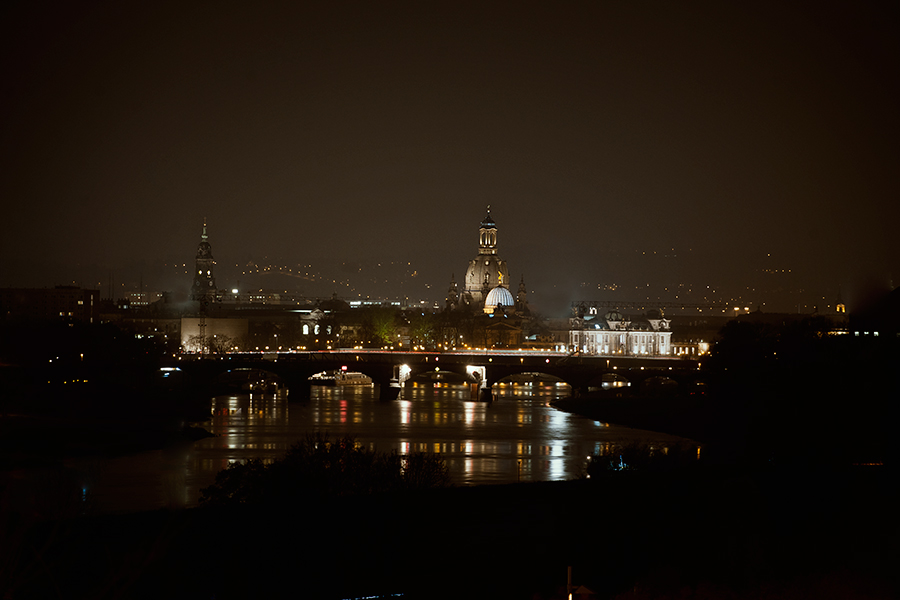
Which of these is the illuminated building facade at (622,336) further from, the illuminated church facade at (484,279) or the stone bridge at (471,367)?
the stone bridge at (471,367)

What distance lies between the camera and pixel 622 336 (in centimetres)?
13875

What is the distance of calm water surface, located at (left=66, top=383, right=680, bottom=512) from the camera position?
110 feet

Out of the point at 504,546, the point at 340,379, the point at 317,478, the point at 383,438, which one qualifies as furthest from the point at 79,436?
the point at 340,379

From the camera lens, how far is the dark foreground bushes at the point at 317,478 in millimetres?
22241

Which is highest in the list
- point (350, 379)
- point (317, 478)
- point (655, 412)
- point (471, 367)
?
point (471, 367)

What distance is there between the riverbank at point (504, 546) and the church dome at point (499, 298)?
142m

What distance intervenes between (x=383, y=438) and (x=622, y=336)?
96025 millimetres

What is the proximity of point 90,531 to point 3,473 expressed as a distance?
63.4 feet

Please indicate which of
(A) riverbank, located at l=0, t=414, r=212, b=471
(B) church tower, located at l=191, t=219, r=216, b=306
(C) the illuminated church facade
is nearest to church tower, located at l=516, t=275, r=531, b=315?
(C) the illuminated church facade

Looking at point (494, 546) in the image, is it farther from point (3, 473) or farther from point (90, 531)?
point (3, 473)

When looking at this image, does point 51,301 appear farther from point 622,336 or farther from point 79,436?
point 79,436

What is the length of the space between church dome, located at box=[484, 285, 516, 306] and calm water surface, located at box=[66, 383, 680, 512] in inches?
3512

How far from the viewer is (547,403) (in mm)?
70375

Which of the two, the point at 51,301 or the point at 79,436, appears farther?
the point at 51,301
